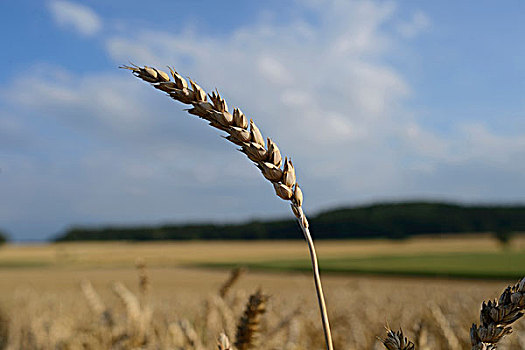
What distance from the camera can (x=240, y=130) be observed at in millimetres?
720

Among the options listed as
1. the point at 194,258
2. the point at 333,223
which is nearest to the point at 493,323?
the point at 194,258

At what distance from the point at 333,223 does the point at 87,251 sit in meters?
31.0

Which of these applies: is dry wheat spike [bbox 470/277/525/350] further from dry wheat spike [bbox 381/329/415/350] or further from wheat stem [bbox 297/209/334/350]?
wheat stem [bbox 297/209/334/350]

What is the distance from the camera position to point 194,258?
53.4 meters

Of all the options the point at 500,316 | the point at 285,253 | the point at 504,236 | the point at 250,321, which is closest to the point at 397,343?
the point at 500,316

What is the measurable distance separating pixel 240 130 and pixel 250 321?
677mm

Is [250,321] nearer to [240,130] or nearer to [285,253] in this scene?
[240,130]

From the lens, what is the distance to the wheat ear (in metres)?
0.70

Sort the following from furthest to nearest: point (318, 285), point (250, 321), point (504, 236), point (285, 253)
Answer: point (504, 236) → point (285, 253) → point (250, 321) → point (318, 285)

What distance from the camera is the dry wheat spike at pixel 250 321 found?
1.20 meters

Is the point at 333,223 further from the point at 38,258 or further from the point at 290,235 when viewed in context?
the point at 38,258

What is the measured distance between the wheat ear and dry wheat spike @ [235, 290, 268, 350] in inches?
22.1

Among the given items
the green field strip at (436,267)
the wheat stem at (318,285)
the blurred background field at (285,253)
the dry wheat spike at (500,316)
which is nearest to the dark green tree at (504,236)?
the blurred background field at (285,253)

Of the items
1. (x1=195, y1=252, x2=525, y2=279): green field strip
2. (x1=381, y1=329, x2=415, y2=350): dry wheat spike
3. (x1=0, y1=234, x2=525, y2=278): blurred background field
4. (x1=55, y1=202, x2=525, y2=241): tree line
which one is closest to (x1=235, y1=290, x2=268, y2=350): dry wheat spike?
(x1=381, y1=329, x2=415, y2=350): dry wheat spike
